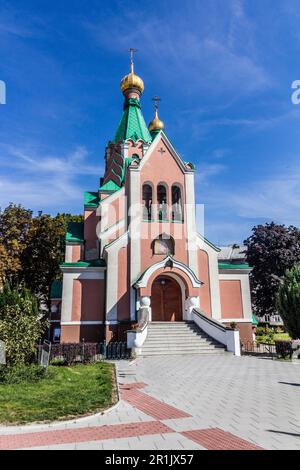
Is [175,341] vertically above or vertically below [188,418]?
above

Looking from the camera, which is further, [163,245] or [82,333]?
[163,245]

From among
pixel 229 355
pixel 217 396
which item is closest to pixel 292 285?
pixel 229 355

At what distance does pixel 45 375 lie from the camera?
34.0 ft

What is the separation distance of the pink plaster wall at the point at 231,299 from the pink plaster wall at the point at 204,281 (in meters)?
1.16

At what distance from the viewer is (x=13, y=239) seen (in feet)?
90.6

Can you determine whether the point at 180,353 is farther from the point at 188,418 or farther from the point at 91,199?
the point at 91,199

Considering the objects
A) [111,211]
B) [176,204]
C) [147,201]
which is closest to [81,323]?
[111,211]

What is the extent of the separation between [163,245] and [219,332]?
6530mm

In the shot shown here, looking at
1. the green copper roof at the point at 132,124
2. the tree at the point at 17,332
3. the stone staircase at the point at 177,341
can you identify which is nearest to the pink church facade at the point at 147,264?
the stone staircase at the point at 177,341

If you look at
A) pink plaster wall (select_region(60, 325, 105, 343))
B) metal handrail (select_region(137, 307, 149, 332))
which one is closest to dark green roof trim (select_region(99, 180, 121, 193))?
metal handrail (select_region(137, 307, 149, 332))

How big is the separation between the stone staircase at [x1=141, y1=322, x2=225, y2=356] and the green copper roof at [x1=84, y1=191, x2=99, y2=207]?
1085cm

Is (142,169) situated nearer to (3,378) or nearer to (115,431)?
(3,378)

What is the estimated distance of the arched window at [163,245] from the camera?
21094 millimetres

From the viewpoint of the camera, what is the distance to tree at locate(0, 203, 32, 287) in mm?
25844
